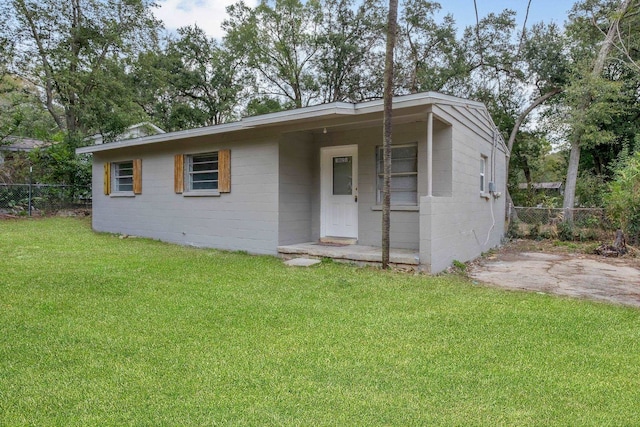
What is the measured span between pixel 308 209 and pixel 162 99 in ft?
54.1

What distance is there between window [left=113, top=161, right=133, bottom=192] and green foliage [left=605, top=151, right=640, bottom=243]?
11859 mm

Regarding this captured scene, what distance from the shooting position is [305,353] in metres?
2.80

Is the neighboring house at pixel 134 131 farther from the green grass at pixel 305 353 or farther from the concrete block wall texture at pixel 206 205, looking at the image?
the green grass at pixel 305 353

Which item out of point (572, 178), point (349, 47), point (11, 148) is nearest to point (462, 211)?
point (572, 178)

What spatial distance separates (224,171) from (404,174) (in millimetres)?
3608

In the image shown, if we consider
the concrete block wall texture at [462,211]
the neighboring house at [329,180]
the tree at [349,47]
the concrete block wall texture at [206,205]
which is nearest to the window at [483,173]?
the neighboring house at [329,180]

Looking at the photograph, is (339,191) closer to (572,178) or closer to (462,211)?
(462,211)

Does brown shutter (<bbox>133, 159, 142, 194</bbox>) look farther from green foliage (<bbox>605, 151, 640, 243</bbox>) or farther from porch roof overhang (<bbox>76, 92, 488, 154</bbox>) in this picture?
green foliage (<bbox>605, 151, 640, 243</bbox>)

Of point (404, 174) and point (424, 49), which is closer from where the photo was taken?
point (404, 174)

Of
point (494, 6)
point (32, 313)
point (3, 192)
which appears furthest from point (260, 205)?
point (494, 6)

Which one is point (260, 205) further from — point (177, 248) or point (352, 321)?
point (352, 321)

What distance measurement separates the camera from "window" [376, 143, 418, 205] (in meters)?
6.94

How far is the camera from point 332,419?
6.49 ft

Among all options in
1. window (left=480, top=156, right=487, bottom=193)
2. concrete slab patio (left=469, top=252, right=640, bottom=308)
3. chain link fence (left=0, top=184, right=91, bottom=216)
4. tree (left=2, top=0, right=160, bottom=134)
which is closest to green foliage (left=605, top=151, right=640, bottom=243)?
concrete slab patio (left=469, top=252, right=640, bottom=308)
